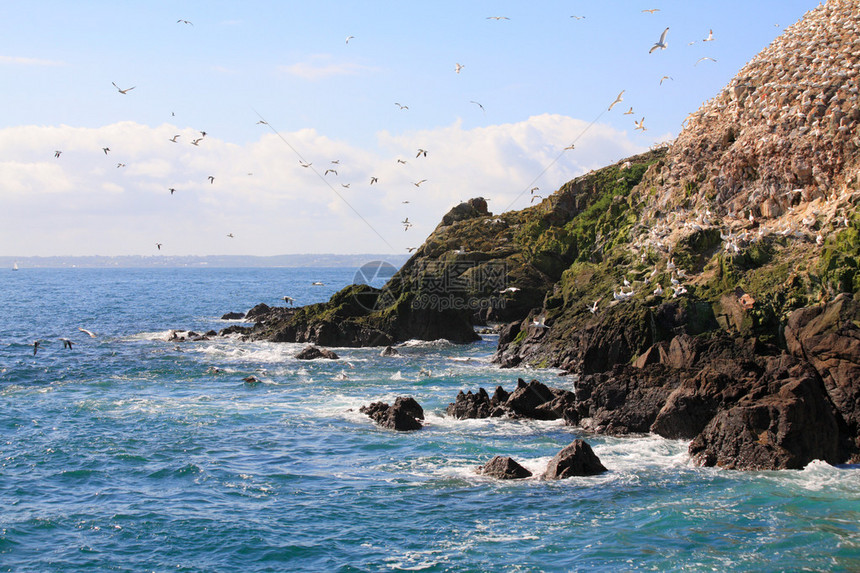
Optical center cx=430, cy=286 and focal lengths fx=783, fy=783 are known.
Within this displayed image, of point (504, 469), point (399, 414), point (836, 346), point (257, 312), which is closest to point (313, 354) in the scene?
point (399, 414)

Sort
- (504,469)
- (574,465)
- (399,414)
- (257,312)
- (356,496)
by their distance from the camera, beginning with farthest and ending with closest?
1. (257,312)
2. (399,414)
3. (504,469)
4. (574,465)
5. (356,496)

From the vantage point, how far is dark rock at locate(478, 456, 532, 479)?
23641mm

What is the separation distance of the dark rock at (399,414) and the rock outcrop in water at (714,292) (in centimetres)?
198

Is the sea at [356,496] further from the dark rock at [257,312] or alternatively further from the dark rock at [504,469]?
the dark rock at [257,312]

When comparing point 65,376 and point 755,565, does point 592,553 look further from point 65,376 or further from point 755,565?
point 65,376

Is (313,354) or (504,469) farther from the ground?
Result: (313,354)

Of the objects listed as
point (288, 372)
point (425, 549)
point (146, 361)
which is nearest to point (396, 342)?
point (288, 372)

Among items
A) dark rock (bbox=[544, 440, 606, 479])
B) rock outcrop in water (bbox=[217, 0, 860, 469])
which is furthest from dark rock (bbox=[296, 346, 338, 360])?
dark rock (bbox=[544, 440, 606, 479])

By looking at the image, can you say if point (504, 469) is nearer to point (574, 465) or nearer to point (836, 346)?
point (574, 465)

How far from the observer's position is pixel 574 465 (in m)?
23.7

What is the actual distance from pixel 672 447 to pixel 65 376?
33.6m

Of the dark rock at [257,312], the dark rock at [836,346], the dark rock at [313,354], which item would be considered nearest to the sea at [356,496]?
the dark rock at [836,346]

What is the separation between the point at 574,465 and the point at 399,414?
8680 mm

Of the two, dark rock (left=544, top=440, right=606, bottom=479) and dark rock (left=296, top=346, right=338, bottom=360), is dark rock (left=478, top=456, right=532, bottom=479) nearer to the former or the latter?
dark rock (left=544, top=440, right=606, bottom=479)
